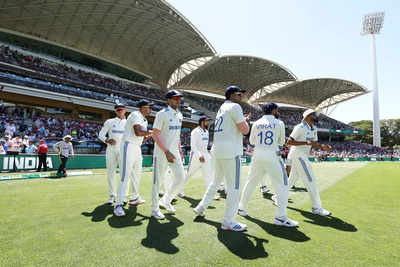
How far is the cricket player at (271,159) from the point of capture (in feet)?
11.7

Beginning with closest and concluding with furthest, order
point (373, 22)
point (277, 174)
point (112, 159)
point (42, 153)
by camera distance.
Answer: point (277, 174), point (112, 159), point (42, 153), point (373, 22)

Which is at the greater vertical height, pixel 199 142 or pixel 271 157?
pixel 199 142

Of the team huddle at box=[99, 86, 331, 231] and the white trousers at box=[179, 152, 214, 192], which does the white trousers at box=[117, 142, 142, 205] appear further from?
the white trousers at box=[179, 152, 214, 192]

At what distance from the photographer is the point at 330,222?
3.76 metres

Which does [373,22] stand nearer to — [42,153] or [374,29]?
[374,29]

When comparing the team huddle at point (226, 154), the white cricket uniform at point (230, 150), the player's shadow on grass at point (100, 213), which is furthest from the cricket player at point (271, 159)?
the player's shadow on grass at point (100, 213)

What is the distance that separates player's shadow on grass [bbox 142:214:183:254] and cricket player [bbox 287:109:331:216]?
262cm

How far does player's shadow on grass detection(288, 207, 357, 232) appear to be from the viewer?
343 cm

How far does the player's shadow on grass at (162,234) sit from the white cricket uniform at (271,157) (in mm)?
1590

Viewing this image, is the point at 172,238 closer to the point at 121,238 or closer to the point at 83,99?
the point at 121,238

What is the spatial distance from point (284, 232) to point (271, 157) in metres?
1.15

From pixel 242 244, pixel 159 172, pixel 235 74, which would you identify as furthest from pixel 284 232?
pixel 235 74

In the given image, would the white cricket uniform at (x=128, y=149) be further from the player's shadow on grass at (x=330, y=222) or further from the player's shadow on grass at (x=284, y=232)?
the player's shadow on grass at (x=330, y=222)

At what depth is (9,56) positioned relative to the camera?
25.6 meters
